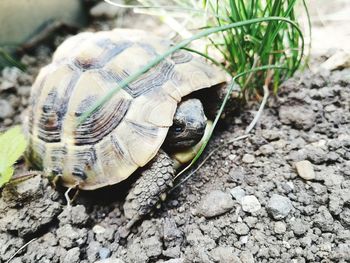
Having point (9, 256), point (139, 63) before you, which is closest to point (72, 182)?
point (9, 256)

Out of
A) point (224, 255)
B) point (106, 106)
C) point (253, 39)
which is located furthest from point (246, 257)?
point (253, 39)

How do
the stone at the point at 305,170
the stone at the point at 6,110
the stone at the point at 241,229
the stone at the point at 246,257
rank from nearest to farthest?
the stone at the point at 246,257 → the stone at the point at 241,229 → the stone at the point at 305,170 → the stone at the point at 6,110

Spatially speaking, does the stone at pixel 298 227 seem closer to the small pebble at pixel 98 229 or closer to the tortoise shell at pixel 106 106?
the tortoise shell at pixel 106 106

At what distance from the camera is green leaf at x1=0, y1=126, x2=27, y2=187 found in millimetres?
1573

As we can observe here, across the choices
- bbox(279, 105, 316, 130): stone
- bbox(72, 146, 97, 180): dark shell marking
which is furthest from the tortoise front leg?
bbox(279, 105, 316, 130): stone

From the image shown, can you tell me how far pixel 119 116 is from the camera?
1733 mm

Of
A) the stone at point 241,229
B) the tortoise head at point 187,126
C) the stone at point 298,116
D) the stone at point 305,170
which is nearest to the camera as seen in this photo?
the stone at point 241,229

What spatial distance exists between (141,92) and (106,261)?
779mm

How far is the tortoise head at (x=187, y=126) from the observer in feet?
5.69

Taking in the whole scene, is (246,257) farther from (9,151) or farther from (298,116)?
(9,151)

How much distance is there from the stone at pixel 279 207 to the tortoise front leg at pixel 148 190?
0.46 metres

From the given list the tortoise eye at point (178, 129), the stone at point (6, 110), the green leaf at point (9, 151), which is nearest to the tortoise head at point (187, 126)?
the tortoise eye at point (178, 129)

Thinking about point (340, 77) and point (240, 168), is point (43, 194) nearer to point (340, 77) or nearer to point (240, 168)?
point (240, 168)

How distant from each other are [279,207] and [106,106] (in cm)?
91
